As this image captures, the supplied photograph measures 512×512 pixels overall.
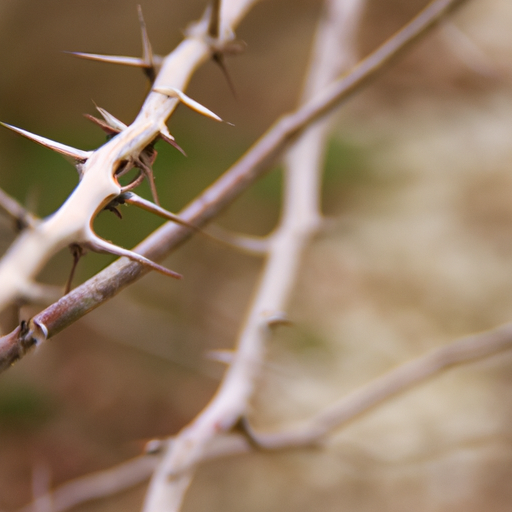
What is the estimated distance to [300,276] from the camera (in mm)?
1315

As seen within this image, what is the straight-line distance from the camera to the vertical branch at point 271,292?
1.19 ft

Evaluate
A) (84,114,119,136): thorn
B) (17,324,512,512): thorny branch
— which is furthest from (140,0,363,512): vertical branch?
(84,114,119,136): thorn

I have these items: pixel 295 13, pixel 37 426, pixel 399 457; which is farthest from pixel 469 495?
pixel 295 13

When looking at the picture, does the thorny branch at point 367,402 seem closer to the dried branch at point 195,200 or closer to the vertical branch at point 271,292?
the vertical branch at point 271,292

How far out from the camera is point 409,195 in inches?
52.1

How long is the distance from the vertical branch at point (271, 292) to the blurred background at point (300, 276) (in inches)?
18.8

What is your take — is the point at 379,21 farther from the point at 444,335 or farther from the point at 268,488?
the point at 268,488

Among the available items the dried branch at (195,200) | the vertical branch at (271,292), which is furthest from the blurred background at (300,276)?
the dried branch at (195,200)

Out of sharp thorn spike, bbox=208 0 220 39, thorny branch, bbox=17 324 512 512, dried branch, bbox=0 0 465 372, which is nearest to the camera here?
dried branch, bbox=0 0 465 372

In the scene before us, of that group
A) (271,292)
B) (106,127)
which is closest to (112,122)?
(106,127)

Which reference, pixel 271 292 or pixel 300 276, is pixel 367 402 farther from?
pixel 300 276

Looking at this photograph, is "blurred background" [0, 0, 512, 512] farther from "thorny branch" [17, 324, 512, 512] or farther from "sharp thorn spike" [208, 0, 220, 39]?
"sharp thorn spike" [208, 0, 220, 39]

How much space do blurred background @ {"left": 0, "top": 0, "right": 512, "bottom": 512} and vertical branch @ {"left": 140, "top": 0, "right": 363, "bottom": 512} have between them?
0.48 metres

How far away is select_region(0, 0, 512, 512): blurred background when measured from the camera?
3.64ft
